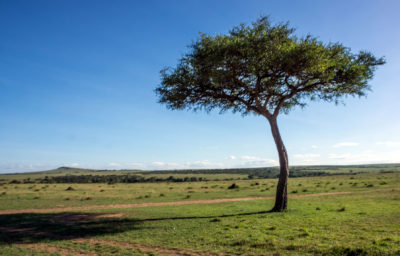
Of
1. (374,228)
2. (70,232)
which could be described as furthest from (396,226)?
(70,232)

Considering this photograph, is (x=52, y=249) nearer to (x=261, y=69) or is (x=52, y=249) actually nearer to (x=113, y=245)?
(x=113, y=245)

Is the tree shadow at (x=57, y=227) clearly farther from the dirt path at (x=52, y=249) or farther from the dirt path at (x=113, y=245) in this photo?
the dirt path at (x=113, y=245)

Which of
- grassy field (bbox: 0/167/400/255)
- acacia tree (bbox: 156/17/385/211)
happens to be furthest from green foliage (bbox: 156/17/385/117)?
grassy field (bbox: 0/167/400/255)

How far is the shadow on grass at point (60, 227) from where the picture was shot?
13906mm

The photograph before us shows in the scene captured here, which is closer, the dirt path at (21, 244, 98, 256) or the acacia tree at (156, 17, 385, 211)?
the dirt path at (21, 244, 98, 256)

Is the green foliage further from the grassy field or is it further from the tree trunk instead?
the grassy field

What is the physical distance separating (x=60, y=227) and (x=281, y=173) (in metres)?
15.7

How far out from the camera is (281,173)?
21.1 meters

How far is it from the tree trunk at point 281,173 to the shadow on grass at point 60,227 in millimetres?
5868

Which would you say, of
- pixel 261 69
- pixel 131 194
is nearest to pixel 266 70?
pixel 261 69

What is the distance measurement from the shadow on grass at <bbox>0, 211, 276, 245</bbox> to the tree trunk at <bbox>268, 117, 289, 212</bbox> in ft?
19.3

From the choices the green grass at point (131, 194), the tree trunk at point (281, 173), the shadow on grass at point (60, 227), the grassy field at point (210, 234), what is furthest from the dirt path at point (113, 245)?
the green grass at point (131, 194)

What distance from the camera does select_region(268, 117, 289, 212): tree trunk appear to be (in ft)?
67.4

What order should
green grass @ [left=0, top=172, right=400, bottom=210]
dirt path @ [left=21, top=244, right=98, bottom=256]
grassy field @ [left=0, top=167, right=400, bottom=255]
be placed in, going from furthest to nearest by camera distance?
green grass @ [left=0, top=172, right=400, bottom=210], dirt path @ [left=21, top=244, right=98, bottom=256], grassy field @ [left=0, top=167, right=400, bottom=255]
